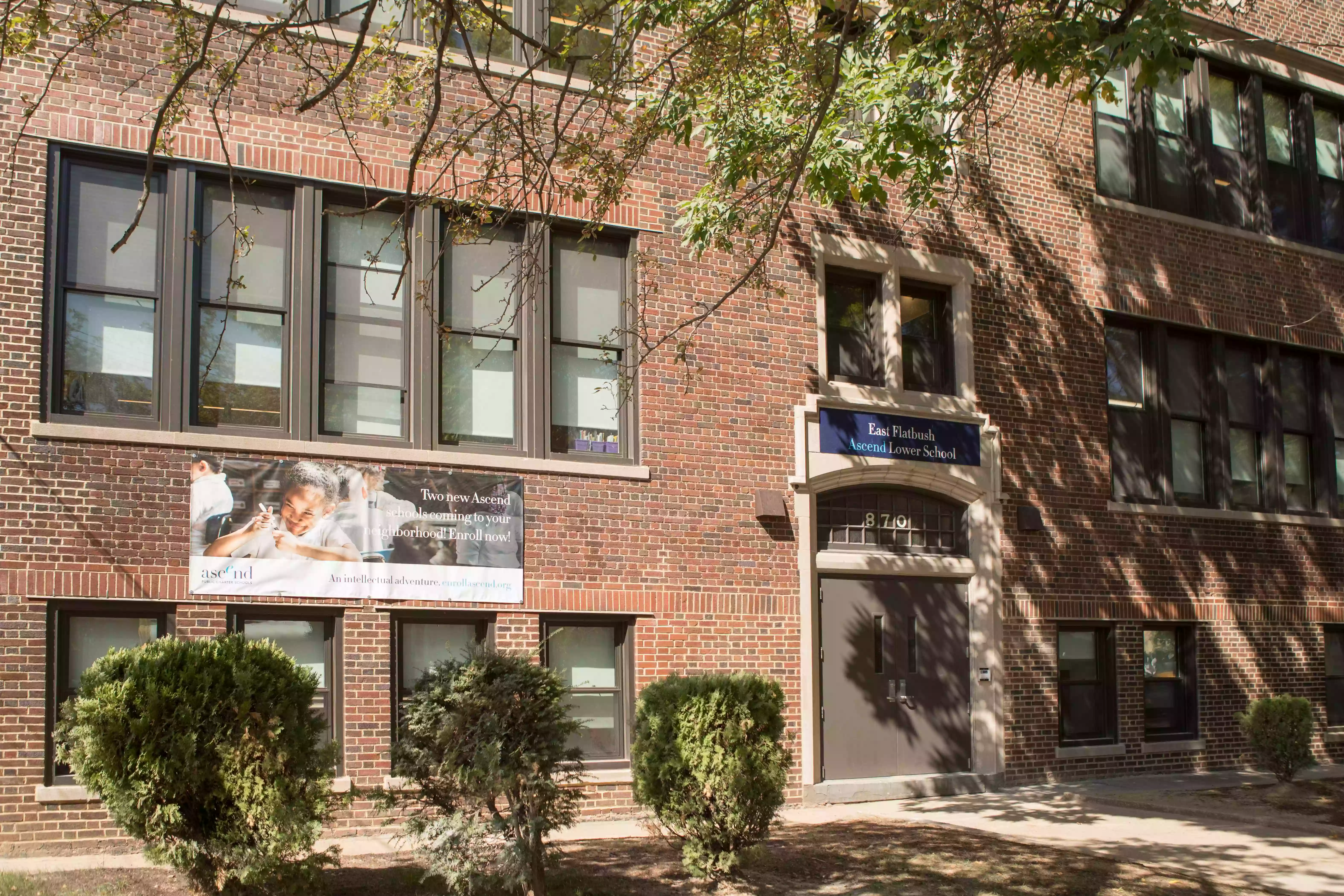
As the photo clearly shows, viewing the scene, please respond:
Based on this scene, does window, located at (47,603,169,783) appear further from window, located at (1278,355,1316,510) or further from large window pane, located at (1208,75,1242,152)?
large window pane, located at (1208,75,1242,152)

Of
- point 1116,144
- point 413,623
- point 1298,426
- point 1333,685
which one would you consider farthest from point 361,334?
point 1333,685

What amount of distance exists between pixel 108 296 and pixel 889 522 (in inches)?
343

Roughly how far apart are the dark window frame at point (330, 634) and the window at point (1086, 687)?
901 cm

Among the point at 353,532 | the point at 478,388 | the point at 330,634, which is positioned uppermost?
the point at 478,388

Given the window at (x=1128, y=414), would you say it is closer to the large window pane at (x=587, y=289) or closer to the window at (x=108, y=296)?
the large window pane at (x=587, y=289)

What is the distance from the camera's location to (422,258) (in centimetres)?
1273

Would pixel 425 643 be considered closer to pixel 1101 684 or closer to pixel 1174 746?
pixel 1101 684

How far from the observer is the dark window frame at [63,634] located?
33.9ft

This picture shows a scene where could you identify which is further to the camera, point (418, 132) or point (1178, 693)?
point (1178, 693)

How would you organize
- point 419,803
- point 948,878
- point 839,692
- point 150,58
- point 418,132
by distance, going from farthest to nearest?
point 839,692 < point 418,132 < point 150,58 < point 948,878 < point 419,803

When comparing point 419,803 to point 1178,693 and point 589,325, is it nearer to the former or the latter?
point 589,325

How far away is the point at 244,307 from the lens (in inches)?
457

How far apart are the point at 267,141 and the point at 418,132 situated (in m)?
1.51

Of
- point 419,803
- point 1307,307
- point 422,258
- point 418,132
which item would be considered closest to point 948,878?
point 419,803
